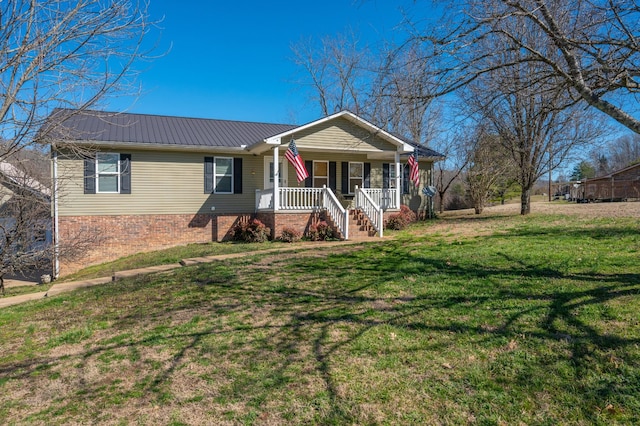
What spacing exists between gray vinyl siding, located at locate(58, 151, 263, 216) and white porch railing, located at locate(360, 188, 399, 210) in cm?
472

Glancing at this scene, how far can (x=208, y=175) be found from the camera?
50.1ft

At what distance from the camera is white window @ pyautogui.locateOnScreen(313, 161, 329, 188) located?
671 inches

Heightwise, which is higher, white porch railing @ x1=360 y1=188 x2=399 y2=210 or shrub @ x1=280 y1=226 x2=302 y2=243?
white porch railing @ x1=360 y1=188 x2=399 y2=210

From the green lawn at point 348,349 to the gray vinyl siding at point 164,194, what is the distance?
736 cm

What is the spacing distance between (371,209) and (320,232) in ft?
7.13

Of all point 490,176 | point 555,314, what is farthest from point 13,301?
point 490,176

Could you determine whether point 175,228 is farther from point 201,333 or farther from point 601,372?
point 601,372

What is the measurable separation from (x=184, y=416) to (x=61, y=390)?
56.5 inches

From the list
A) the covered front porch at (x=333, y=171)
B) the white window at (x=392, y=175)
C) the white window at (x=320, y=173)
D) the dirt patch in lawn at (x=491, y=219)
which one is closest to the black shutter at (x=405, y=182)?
the white window at (x=392, y=175)

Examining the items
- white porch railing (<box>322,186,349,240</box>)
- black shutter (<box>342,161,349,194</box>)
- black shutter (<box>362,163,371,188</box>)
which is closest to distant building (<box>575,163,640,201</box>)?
black shutter (<box>362,163,371,188</box>)

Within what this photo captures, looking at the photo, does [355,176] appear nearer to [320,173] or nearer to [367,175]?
[367,175]

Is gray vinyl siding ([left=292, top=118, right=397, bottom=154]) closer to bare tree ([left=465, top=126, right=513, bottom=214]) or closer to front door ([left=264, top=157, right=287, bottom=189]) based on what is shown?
front door ([left=264, top=157, right=287, bottom=189])

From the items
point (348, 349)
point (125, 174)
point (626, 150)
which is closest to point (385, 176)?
point (125, 174)

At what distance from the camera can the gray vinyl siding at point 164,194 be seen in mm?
13602
